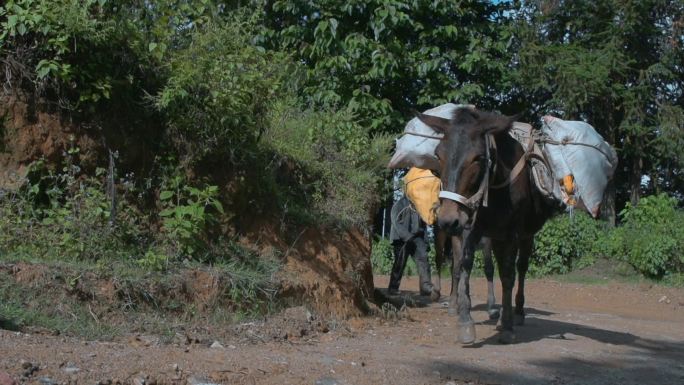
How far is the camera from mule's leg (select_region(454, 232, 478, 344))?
313 inches

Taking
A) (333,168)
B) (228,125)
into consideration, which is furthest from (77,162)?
(333,168)

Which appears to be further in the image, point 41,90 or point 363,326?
point 363,326

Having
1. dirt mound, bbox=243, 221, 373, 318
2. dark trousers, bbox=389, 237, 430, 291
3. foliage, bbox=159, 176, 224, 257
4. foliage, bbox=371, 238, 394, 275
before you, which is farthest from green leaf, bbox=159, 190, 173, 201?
foliage, bbox=371, 238, 394, 275

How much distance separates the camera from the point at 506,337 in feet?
27.5

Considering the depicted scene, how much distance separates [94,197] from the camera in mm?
7480

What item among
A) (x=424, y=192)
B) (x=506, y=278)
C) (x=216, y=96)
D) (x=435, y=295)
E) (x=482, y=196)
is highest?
(x=216, y=96)

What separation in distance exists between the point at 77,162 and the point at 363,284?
3.62 metres

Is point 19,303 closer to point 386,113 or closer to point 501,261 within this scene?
point 501,261

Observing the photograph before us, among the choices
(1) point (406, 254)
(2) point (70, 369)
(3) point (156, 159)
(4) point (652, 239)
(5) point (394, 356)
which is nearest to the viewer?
(2) point (70, 369)

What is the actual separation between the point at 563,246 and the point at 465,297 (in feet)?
40.5

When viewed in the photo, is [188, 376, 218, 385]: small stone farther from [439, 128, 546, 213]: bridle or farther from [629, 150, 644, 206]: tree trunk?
[629, 150, 644, 206]: tree trunk

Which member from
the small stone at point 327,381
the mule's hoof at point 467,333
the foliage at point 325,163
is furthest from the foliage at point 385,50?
the small stone at point 327,381

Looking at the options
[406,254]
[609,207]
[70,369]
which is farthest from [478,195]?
[609,207]

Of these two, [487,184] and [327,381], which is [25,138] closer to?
[327,381]
